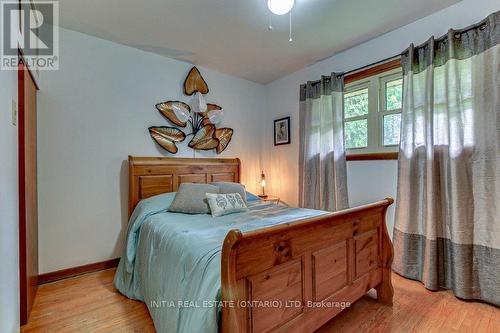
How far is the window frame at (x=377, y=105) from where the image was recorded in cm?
250

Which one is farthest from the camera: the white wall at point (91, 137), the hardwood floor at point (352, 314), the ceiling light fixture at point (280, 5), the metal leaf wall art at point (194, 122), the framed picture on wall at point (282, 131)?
the framed picture on wall at point (282, 131)

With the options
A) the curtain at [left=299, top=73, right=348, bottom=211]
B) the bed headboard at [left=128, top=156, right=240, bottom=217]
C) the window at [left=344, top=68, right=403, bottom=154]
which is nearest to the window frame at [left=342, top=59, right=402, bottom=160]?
the window at [left=344, top=68, right=403, bottom=154]

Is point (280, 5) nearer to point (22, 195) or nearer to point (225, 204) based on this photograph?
point (225, 204)

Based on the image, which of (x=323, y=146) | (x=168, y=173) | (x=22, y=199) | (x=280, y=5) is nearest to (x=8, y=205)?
(x=22, y=199)

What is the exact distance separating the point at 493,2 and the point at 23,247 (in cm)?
397

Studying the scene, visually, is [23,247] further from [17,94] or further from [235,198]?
[235,198]

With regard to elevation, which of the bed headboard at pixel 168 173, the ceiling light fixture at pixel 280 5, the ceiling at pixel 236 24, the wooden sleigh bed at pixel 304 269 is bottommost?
the wooden sleigh bed at pixel 304 269

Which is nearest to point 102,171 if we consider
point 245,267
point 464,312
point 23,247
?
point 23,247

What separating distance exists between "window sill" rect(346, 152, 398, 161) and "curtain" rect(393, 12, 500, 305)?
0.51 ft

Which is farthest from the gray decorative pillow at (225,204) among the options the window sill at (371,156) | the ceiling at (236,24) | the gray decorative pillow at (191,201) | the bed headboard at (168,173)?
the ceiling at (236,24)

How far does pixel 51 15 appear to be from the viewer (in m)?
2.14

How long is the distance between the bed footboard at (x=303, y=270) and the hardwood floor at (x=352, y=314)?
7.4 inches

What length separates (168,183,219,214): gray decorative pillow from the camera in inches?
89.4

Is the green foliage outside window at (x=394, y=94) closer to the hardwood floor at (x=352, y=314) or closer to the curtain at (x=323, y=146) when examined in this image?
the curtain at (x=323, y=146)
